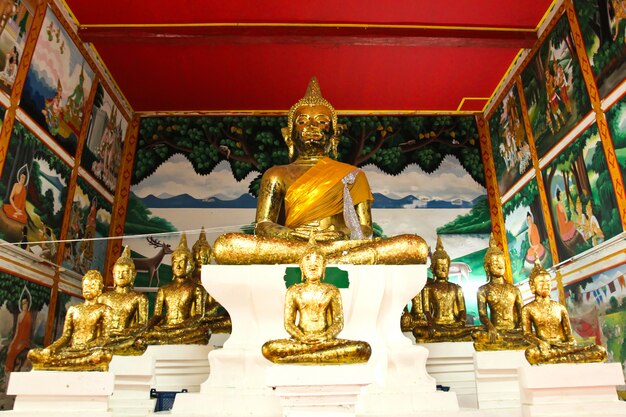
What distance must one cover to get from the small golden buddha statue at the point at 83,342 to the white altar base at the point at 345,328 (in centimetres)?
67

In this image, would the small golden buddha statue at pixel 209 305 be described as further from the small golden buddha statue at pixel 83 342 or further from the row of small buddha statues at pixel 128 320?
the small golden buddha statue at pixel 83 342

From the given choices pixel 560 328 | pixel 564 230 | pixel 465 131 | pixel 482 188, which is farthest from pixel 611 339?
pixel 465 131

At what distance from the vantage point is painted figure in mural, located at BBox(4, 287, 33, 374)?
4.79 meters

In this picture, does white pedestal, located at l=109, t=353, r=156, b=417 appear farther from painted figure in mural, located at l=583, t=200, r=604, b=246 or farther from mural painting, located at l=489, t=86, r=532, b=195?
mural painting, located at l=489, t=86, r=532, b=195

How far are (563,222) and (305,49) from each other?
3486 mm

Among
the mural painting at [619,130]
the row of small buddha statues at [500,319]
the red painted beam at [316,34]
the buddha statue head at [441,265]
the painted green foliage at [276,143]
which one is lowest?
the row of small buddha statues at [500,319]

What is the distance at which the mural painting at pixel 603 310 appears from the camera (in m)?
4.62

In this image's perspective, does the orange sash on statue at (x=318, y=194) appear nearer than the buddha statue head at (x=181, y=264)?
Yes

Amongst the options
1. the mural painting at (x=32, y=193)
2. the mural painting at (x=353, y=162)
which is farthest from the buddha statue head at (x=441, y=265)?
the mural painting at (x=32, y=193)

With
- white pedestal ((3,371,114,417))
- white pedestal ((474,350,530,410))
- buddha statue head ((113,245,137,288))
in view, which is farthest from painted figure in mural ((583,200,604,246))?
white pedestal ((3,371,114,417))

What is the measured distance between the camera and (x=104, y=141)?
695 cm

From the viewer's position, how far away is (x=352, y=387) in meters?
2.51

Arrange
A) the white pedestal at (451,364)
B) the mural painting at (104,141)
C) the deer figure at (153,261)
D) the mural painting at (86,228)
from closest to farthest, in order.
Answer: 1. the white pedestal at (451,364)
2. the mural painting at (86,228)
3. the mural painting at (104,141)
4. the deer figure at (153,261)

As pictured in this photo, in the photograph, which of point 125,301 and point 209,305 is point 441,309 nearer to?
point 209,305
